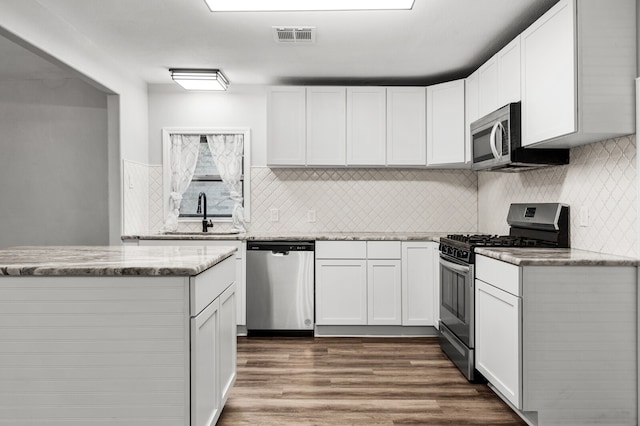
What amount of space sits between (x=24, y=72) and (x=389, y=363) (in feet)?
14.2

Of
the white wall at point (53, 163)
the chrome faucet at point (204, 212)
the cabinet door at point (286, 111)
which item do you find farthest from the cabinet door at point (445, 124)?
the white wall at point (53, 163)

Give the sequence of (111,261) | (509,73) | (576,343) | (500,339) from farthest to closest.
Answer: (509,73)
(500,339)
(576,343)
(111,261)

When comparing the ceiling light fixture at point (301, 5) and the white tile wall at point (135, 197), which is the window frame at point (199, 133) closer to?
the white tile wall at point (135, 197)

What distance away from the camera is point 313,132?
458cm

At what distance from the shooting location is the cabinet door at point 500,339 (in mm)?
2496

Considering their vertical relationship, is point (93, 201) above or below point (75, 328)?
above

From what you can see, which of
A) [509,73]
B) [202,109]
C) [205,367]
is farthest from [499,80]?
[202,109]

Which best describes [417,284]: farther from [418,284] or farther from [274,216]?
[274,216]

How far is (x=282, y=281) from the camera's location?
4.28m

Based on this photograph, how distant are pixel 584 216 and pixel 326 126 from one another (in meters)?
2.41

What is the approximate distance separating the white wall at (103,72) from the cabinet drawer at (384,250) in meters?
2.23

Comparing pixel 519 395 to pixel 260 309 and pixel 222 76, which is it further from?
pixel 222 76

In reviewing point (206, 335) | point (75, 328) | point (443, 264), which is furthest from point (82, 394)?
point (443, 264)

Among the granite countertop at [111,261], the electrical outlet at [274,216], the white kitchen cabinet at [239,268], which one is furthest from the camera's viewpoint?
the electrical outlet at [274,216]
